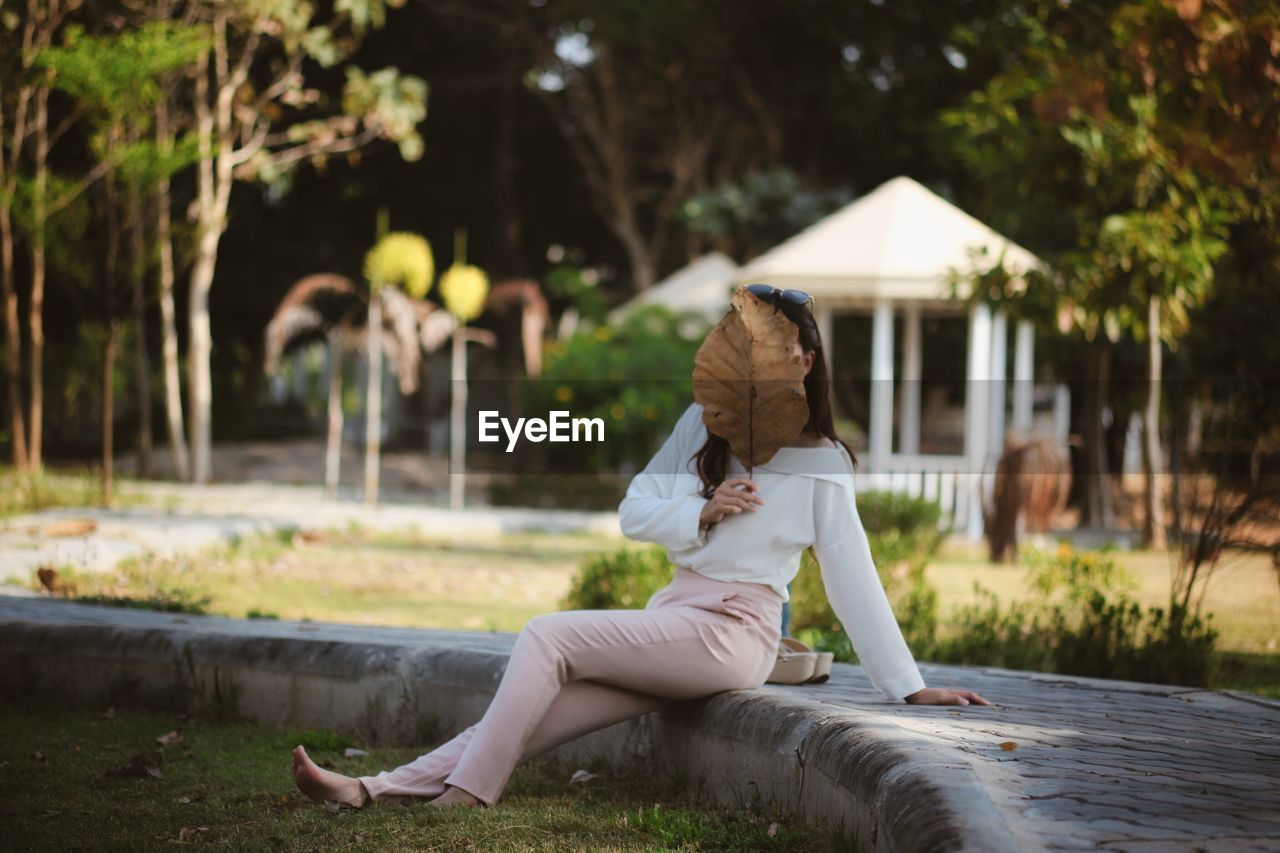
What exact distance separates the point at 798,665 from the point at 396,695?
149 cm

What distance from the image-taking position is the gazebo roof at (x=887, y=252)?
15352 millimetres

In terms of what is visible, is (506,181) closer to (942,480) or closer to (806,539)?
(942,480)

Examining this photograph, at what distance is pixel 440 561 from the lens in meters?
11.7

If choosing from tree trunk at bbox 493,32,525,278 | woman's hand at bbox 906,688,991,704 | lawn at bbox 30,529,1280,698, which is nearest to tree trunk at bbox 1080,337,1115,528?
lawn at bbox 30,529,1280,698

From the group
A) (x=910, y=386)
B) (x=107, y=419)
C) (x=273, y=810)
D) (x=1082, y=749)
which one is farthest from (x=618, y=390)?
(x=1082, y=749)

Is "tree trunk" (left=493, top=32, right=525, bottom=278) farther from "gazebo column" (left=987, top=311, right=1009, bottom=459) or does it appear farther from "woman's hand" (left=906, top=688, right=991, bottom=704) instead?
"woman's hand" (left=906, top=688, right=991, bottom=704)

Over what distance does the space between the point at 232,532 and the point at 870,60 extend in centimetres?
1727

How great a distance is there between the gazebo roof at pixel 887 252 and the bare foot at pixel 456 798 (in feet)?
37.9

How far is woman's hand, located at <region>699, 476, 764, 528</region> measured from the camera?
418 centimetres

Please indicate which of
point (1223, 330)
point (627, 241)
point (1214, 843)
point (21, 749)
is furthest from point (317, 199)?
point (1214, 843)

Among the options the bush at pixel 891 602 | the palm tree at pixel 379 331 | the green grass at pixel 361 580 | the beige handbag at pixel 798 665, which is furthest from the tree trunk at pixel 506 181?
the beige handbag at pixel 798 665

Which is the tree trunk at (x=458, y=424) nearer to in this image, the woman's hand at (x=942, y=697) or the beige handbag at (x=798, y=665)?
the beige handbag at (x=798, y=665)

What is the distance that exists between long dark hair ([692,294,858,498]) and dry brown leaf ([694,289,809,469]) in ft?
0.24

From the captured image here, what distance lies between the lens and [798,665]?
4.86 m
